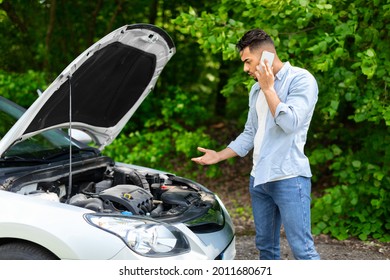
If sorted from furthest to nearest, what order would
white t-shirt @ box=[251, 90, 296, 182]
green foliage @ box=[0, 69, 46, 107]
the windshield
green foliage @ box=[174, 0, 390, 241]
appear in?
green foliage @ box=[0, 69, 46, 107]
green foliage @ box=[174, 0, 390, 241]
the windshield
white t-shirt @ box=[251, 90, 296, 182]

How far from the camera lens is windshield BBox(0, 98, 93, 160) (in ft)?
13.6

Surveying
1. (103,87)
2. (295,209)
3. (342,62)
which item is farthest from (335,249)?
(103,87)

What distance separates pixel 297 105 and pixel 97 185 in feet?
5.41

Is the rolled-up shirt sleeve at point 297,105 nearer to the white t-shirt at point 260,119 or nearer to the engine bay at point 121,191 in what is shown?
the white t-shirt at point 260,119

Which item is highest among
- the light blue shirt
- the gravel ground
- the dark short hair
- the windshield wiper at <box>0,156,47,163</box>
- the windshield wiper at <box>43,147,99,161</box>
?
the dark short hair

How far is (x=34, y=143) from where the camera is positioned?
445 cm

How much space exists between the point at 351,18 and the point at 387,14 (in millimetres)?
339

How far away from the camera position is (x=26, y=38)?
9438 millimetres

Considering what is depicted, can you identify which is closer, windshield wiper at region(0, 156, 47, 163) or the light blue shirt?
the light blue shirt

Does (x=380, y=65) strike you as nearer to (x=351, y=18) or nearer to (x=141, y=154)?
(x=351, y=18)

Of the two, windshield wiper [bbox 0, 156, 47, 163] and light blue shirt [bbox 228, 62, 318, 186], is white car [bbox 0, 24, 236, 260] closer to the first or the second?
windshield wiper [bbox 0, 156, 47, 163]

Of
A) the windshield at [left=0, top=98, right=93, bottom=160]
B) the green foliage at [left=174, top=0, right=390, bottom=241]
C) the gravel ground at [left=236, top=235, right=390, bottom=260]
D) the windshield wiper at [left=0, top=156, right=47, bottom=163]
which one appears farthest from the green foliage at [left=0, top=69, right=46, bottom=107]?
the windshield wiper at [left=0, top=156, right=47, bottom=163]

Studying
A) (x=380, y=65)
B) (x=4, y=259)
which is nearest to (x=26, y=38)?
(x=380, y=65)

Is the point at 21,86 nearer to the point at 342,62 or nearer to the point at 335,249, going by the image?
the point at 342,62
